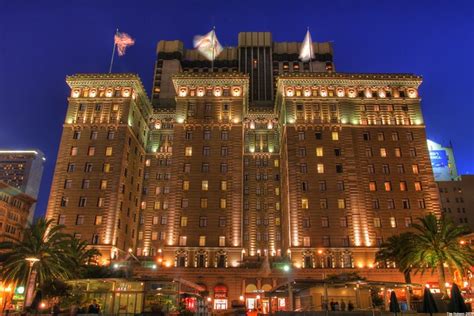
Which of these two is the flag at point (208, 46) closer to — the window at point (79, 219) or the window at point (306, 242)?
the window at point (79, 219)

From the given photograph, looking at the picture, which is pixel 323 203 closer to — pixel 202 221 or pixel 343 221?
pixel 343 221

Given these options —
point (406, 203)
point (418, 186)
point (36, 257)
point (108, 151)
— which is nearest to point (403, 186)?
point (418, 186)

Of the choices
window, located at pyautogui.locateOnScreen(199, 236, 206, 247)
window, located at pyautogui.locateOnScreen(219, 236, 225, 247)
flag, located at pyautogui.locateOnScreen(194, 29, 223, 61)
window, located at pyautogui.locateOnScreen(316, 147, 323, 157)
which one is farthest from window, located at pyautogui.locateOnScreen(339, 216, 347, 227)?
flag, located at pyautogui.locateOnScreen(194, 29, 223, 61)

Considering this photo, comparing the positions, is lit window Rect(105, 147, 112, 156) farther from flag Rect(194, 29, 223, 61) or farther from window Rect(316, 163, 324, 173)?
window Rect(316, 163, 324, 173)

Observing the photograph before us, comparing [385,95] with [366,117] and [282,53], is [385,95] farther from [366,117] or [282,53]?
[282,53]

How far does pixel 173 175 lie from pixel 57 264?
38711 mm

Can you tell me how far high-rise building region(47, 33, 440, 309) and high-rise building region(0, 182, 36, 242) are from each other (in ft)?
114

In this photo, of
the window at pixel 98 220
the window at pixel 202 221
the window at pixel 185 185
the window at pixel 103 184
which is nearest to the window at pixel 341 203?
the window at pixel 202 221

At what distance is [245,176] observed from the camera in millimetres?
98500

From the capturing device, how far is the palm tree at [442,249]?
52350 millimetres

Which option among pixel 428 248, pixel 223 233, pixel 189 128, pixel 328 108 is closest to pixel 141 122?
pixel 189 128

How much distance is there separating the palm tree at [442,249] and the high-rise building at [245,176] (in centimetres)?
1945

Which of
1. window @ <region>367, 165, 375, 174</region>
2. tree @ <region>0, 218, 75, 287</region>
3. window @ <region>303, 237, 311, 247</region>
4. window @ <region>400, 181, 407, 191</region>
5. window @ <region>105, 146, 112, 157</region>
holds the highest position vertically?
window @ <region>105, 146, 112, 157</region>

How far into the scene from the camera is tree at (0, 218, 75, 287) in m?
46.2
